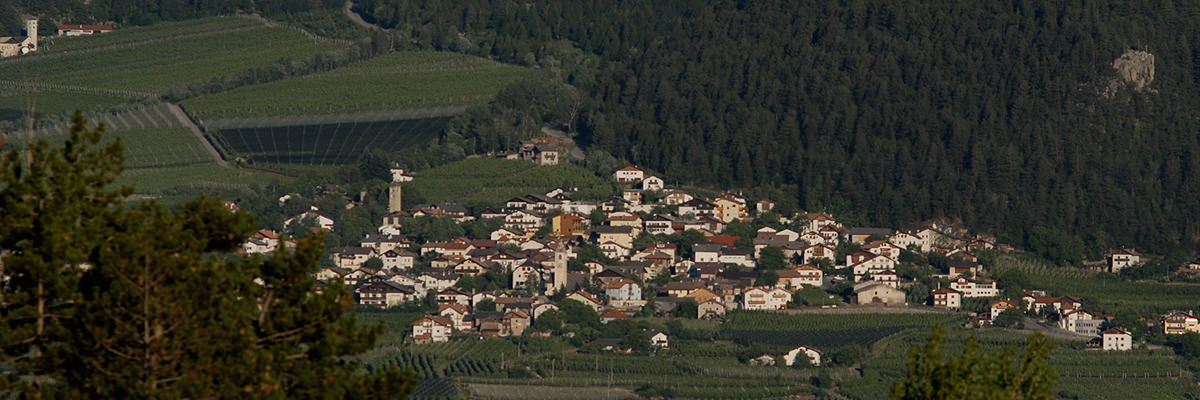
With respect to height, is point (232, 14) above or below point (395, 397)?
above

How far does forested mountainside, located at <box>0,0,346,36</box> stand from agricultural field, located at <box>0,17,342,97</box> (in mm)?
1685

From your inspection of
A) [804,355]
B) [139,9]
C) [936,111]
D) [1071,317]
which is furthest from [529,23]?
[804,355]

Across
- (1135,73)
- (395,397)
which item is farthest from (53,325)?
(1135,73)

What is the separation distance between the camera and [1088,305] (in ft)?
248

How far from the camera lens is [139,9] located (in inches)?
5162

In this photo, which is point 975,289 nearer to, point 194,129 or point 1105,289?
point 1105,289

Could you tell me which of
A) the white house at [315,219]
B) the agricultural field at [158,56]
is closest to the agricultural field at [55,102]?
the agricultural field at [158,56]

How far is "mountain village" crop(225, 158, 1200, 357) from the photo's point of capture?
73938 millimetres

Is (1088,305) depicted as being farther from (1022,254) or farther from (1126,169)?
(1126,169)

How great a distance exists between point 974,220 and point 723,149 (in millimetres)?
12745

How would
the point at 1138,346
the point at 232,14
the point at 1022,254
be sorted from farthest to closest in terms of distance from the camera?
1. the point at 232,14
2. the point at 1022,254
3. the point at 1138,346

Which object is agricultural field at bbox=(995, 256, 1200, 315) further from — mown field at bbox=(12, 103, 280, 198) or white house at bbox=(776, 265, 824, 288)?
mown field at bbox=(12, 103, 280, 198)

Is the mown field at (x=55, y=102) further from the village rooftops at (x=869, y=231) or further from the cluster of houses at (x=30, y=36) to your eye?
the village rooftops at (x=869, y=231)

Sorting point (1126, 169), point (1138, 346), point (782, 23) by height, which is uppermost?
point (782, 23)
